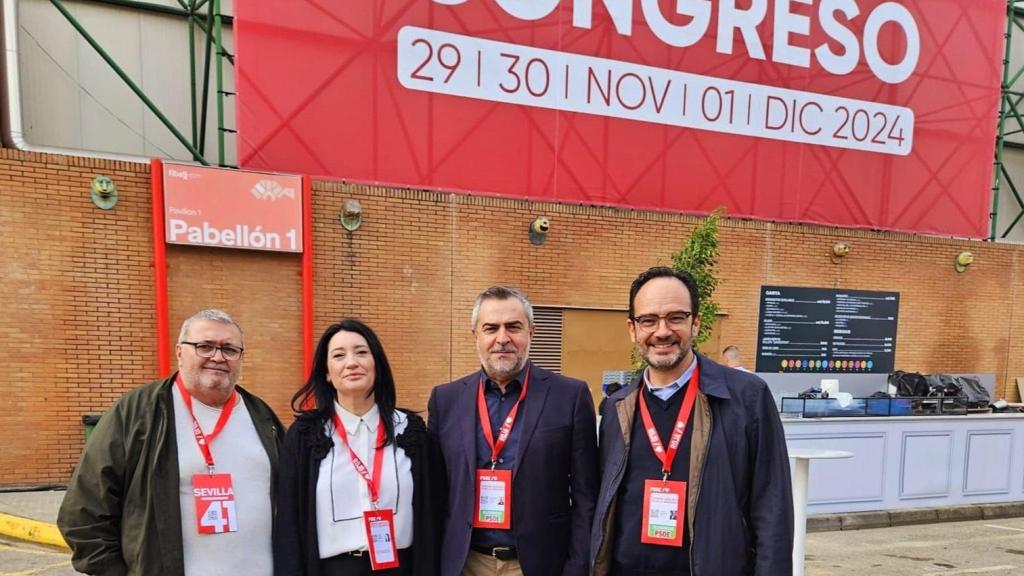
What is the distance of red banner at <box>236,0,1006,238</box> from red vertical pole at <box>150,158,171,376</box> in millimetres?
1096

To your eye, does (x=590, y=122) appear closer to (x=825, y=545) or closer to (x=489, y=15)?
(x=489, y=15)

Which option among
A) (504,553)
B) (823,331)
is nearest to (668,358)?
(504,553)

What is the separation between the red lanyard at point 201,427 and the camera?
2096 millimetres

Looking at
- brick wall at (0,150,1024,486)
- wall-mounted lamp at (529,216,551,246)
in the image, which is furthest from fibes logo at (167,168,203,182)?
wall-mounted lamp at (529,216,551,246)

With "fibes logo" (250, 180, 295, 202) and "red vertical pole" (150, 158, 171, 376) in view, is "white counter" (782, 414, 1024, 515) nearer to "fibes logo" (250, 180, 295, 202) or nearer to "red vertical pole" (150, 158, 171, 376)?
"fibes logo" (250, 180, 295, 202)

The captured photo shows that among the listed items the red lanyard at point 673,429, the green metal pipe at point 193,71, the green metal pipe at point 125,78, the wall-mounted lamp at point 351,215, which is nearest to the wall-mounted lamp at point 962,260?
the wall-mounted lamp at point 351,215

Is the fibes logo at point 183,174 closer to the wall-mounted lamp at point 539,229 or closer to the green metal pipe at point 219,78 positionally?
the green metal pipe at point 219,78

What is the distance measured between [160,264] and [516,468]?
652 cm

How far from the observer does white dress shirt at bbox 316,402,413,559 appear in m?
2.07

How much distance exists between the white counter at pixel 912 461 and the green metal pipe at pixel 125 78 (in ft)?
27.8

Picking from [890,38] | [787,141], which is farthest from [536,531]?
[890,38]

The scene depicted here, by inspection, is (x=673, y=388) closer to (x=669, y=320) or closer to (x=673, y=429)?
(x=673, y=429)

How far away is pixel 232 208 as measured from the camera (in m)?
7.29

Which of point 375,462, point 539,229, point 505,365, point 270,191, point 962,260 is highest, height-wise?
point 270,191
